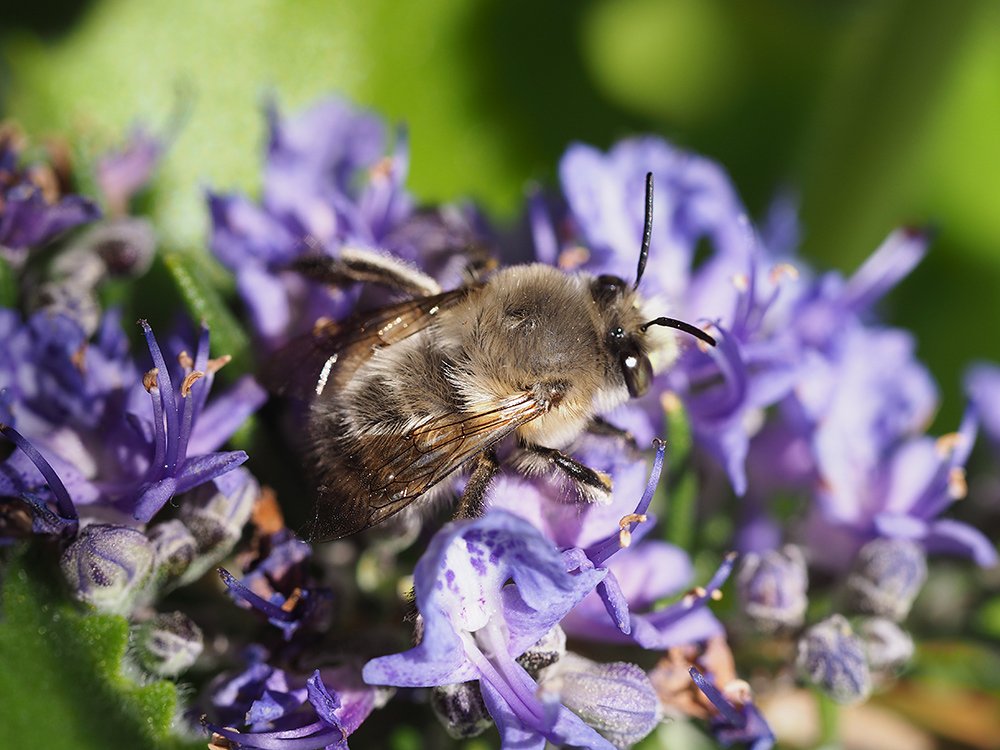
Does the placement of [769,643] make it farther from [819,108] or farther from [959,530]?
[819,108]

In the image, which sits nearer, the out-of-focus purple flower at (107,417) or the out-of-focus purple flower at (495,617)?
the out-of-focus purple flower at (495,617)

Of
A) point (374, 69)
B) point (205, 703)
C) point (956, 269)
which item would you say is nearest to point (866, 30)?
point (956, 269)

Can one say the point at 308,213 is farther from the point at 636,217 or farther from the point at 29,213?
the point at 636,217

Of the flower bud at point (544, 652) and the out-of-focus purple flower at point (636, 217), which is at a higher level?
the out-of-focus purple flower at point (636, 217)

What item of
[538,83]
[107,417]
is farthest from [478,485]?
[538,83]

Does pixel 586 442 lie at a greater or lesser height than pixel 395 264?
lesser

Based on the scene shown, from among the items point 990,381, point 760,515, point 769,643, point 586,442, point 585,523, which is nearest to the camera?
point 585,523

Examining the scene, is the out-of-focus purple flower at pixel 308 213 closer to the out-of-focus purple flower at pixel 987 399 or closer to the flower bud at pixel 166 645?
the flower bud at pixel 166 645

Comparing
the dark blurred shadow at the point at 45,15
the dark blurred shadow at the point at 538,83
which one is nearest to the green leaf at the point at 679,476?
the dark blurred shadow at the point at 538,83
